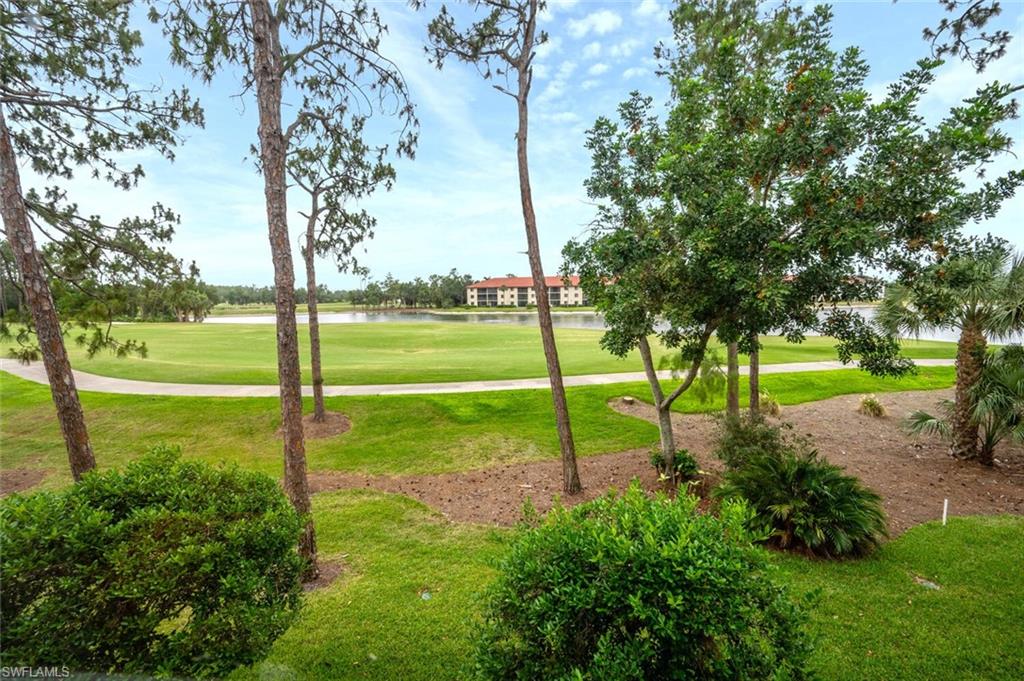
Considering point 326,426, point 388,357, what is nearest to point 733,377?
point 326,426

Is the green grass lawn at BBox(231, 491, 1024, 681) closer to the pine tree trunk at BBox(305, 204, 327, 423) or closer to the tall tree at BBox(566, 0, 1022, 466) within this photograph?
the tall tree at BBox(566, 0, 1022, 466)

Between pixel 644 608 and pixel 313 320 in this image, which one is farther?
pixel 313 320

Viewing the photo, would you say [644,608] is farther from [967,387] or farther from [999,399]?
[967,387]

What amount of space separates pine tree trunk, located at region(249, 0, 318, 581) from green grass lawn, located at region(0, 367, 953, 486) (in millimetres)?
3991

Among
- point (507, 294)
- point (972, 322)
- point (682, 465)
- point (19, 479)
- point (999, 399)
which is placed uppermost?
point (507, 294)

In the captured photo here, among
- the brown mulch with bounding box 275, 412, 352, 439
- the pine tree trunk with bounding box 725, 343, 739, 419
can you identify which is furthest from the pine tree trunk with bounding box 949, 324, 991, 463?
the brown mulch with bounding box 275, 412, 352, 439

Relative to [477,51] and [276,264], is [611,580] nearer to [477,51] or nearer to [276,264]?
[276,264]

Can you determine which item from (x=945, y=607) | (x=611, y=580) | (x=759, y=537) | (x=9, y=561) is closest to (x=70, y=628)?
(x=9, y=561)

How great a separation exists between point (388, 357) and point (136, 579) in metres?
22.5

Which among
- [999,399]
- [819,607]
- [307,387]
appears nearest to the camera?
[819,607]

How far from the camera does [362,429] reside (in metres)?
11.4

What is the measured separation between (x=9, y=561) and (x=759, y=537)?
420 cm

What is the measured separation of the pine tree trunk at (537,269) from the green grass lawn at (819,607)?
2269 mm

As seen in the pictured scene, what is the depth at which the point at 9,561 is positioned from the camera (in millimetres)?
2373
